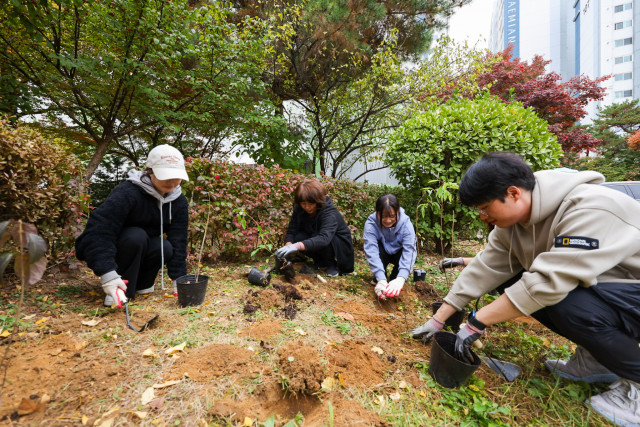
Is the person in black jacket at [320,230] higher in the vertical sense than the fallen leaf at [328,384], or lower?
higher

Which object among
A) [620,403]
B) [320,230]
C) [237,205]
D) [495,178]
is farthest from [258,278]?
[620,403]

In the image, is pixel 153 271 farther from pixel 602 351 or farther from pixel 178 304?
pixel 602 351

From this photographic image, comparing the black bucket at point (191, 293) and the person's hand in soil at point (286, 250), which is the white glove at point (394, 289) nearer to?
the person's hand in soil at point (286, 250)

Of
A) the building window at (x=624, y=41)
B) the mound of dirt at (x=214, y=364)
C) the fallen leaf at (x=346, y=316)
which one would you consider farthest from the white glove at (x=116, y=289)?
the building window at (x=624, y=41)

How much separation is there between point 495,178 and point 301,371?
1345 mm

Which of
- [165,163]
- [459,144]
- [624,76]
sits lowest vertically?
[165,163]

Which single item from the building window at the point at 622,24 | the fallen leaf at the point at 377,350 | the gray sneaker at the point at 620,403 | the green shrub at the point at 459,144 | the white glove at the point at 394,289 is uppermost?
the building window at the point at 622,24

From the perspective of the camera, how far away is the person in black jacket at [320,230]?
10.8 ft

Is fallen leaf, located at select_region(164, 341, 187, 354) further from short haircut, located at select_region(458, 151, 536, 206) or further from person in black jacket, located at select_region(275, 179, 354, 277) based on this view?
short haircut, located at select_region(458, 151, 536, 206)

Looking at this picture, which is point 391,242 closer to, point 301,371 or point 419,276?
point 419,276

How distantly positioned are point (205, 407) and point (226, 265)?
255cm

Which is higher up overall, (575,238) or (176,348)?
(575,238)

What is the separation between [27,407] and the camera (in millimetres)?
1225

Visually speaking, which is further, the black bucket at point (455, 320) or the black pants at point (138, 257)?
the black pants at point (138, 257)
